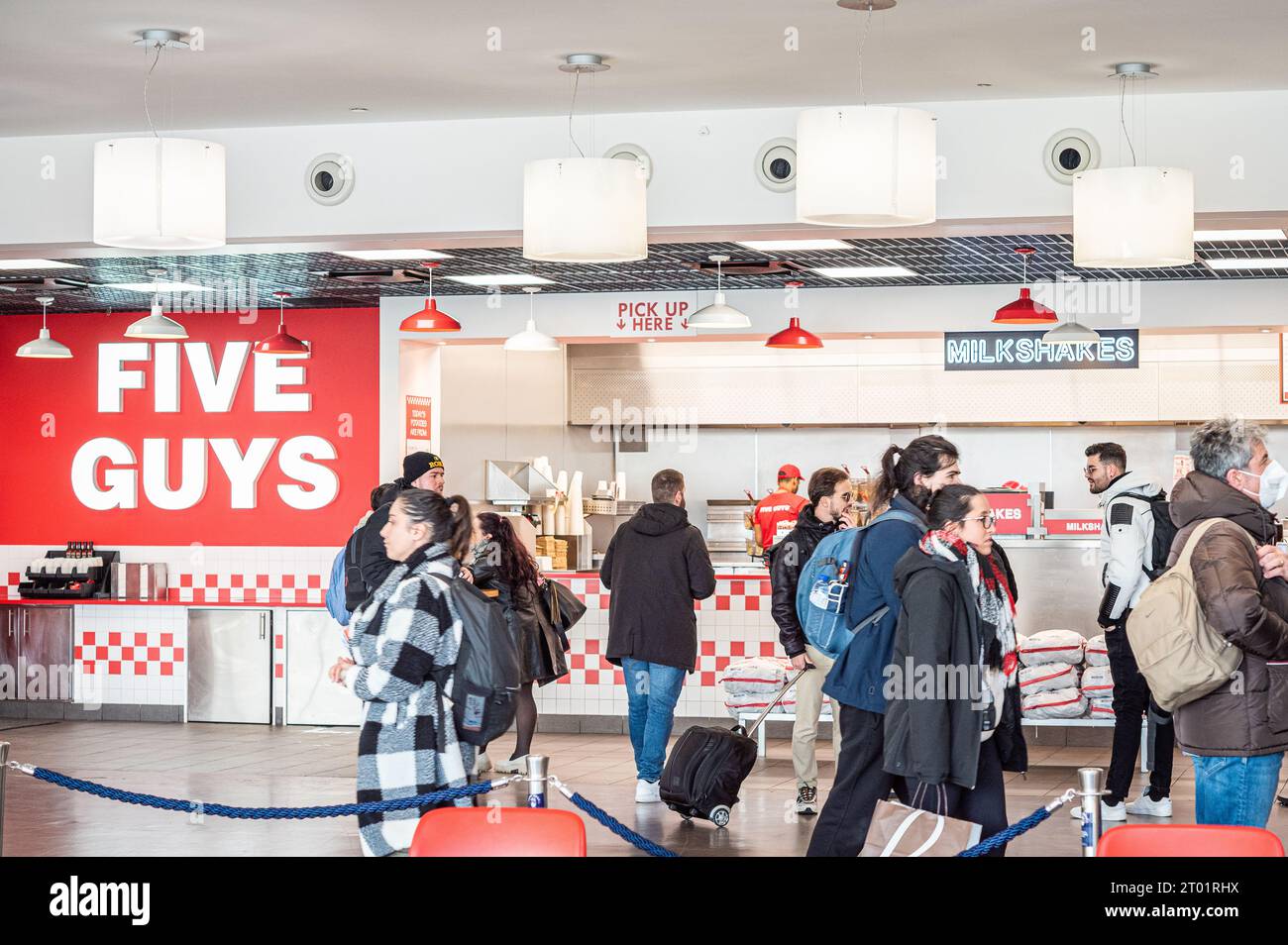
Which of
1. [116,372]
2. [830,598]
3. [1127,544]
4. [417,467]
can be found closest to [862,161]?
[830,598]

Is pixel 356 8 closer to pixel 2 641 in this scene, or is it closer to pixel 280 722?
pixel 280 722

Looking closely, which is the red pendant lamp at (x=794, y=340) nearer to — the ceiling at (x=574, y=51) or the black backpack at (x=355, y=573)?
the ceiling at (x=574, y=51)

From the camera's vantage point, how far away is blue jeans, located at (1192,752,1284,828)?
169 inches

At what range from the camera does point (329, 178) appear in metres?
7.73

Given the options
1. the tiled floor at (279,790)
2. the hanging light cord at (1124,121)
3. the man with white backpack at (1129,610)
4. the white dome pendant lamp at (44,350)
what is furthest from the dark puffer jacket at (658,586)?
the white dome pendant lamp at (44,350)

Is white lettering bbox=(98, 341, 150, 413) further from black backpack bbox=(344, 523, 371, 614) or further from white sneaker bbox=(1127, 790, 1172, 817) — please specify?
white sneaker bbox=(1127, 790, 1172, 817)

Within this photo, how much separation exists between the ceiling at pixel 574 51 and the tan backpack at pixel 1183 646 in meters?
2.38

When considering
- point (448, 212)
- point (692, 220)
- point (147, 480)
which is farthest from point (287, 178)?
point (147, 480)

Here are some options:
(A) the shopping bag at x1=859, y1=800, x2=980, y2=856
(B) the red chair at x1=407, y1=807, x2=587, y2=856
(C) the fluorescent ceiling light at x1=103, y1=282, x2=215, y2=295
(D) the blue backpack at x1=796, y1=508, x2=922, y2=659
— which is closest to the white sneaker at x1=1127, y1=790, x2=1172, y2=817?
(D) the blue backpack at x1=796, y1=508, x2=922, y2=659

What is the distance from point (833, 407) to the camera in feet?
48.5

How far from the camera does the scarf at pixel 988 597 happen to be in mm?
4520

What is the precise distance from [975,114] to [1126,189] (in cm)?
152

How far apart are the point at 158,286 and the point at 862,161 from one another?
749cm
